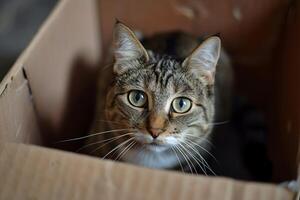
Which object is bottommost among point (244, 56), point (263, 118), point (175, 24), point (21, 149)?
point (263, 118)

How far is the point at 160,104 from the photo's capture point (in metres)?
0.99

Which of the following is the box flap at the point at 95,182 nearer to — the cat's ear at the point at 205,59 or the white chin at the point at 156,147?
the white chin at the point at 156,147

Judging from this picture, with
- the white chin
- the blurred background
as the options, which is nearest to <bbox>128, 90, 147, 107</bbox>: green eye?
the white chin

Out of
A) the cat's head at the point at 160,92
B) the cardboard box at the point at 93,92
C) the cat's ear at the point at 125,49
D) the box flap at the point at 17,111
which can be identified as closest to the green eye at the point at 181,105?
the cat's head at the point at 160,92

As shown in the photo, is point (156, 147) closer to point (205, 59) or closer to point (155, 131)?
point (155, 131)

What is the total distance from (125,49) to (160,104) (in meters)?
0.17

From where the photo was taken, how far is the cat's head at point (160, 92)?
3.23ft

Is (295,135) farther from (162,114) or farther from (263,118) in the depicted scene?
(263,118)

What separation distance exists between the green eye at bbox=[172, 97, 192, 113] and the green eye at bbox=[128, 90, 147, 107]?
Answer: 0.07m

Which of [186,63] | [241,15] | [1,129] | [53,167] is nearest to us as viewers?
[53,167]

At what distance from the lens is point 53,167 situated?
2.58ft

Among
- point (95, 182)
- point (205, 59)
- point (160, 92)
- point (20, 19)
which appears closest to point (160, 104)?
point (160, 92)

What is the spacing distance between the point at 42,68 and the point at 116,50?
26 centimetres

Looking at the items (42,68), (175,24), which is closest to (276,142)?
(175,24)
